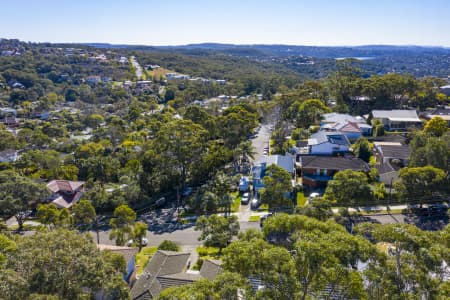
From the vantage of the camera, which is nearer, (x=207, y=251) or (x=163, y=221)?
(x=207, y=251)

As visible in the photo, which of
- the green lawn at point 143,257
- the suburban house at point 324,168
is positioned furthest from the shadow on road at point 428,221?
the green lawn at point 143,257

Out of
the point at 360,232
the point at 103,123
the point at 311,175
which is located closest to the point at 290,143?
the point at 311,175

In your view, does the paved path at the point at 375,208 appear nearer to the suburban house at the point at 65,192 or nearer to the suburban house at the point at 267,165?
the suburban house at the point at 267,165

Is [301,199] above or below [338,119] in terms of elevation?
below

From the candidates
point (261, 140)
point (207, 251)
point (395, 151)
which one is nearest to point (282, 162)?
point (395, 151)

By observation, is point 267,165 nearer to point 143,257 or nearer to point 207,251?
point 207,251

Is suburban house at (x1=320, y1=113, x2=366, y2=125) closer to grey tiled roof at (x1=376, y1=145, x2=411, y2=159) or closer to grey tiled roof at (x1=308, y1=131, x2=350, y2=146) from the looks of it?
grey tiled roof at (x1=308, y1=131, x2=350, y2=146)
